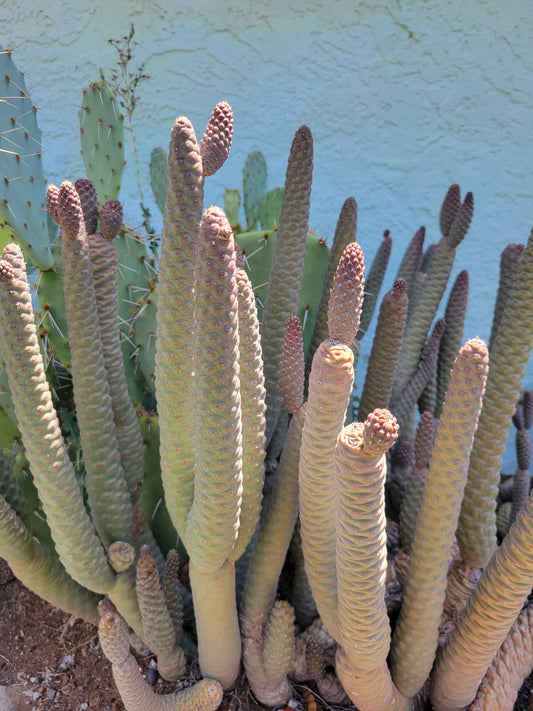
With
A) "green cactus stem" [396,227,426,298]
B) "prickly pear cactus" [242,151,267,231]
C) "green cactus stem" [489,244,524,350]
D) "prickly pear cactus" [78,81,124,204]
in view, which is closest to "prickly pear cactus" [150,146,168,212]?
"prickly pear cactus" [242,151,267,231]

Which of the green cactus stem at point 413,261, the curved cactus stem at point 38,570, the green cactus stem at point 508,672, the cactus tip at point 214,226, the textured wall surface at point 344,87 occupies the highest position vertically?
the textured wall surface at point 344,87

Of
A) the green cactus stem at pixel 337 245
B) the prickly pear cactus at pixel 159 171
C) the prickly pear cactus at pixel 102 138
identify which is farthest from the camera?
the prickly pear cactus at pixel 159 171

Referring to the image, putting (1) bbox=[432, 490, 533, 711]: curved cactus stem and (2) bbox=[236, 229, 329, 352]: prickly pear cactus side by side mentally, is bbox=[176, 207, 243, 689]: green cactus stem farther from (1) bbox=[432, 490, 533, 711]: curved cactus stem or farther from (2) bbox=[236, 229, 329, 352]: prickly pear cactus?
(2) bbox=[236, 229, 329, 352]: prickly pear cactus

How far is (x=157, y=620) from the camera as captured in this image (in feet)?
2.80

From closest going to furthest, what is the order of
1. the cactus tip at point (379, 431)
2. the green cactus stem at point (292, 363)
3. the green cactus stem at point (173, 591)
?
the cactus tip at point (379, 431), the green cactus stem at point (292, 363), the green cactus stem at point (173, 591)

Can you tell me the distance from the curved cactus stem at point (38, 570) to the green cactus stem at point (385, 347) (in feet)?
2.03

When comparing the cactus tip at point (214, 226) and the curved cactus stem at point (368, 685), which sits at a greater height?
the cactus tip at point (214, 226)

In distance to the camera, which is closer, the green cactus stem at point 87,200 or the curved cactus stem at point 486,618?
the curved cactus stem at point 486,618

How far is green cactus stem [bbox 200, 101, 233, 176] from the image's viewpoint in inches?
22.5

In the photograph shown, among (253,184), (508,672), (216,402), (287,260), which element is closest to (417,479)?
(508,672)

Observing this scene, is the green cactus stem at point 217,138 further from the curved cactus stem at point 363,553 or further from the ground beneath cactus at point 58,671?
the ground beneath cactus at point 58,671

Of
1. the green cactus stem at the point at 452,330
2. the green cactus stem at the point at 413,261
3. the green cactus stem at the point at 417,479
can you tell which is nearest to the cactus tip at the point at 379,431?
the green cactus stem at the point at 417,479

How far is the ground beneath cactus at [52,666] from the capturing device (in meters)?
0.94

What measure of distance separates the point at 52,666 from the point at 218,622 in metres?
0.37
